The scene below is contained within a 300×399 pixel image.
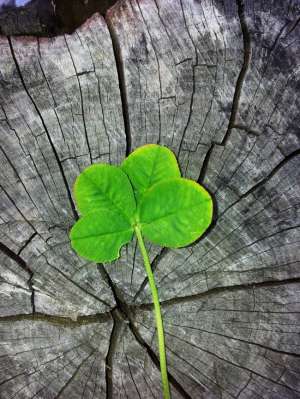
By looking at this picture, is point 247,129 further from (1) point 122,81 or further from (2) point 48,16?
(2) point 48,16

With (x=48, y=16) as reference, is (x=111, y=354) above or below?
below

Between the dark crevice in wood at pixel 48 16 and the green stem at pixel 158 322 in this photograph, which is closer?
the green stem at pixel 158 322

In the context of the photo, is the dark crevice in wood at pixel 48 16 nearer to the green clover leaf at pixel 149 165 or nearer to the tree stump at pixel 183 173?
the tree stump at pixel 183 173

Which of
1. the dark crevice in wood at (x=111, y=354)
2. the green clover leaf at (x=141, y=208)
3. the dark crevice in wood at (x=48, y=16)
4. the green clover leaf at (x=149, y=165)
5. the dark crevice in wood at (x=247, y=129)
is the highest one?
the dark crevice in wood at (x=48, y=16)

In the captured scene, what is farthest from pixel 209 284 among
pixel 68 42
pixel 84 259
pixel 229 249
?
pixel 68 42

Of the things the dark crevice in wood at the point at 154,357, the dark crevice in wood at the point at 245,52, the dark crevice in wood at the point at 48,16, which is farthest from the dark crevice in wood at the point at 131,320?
the dark crevice in wood at the point at 48,16

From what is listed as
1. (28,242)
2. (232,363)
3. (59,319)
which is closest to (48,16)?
(28,242)

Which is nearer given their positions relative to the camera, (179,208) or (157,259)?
(179,208)
